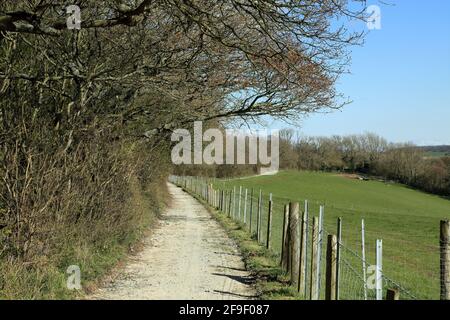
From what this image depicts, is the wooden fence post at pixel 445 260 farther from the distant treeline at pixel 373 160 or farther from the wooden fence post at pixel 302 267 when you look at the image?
the distant treeline at pixel 373 160

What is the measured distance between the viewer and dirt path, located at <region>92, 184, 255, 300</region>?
8852 millimetres

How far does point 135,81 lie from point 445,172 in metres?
82.6

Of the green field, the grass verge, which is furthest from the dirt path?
the green field

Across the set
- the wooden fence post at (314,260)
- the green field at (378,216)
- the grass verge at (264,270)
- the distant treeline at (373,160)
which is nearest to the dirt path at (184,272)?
the grass verge at (264,270)

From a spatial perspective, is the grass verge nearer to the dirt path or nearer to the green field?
the dirt path

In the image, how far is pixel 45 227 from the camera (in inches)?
308

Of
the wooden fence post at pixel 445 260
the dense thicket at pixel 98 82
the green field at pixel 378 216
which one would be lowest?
the green field at pixel 378 216

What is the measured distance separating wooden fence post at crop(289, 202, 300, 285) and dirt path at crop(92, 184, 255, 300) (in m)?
0.87

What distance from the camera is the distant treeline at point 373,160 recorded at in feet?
294

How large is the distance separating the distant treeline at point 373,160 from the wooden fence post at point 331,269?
268 feet

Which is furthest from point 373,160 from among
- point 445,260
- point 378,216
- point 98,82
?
point 445,260

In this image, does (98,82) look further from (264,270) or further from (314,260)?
(314,260)
